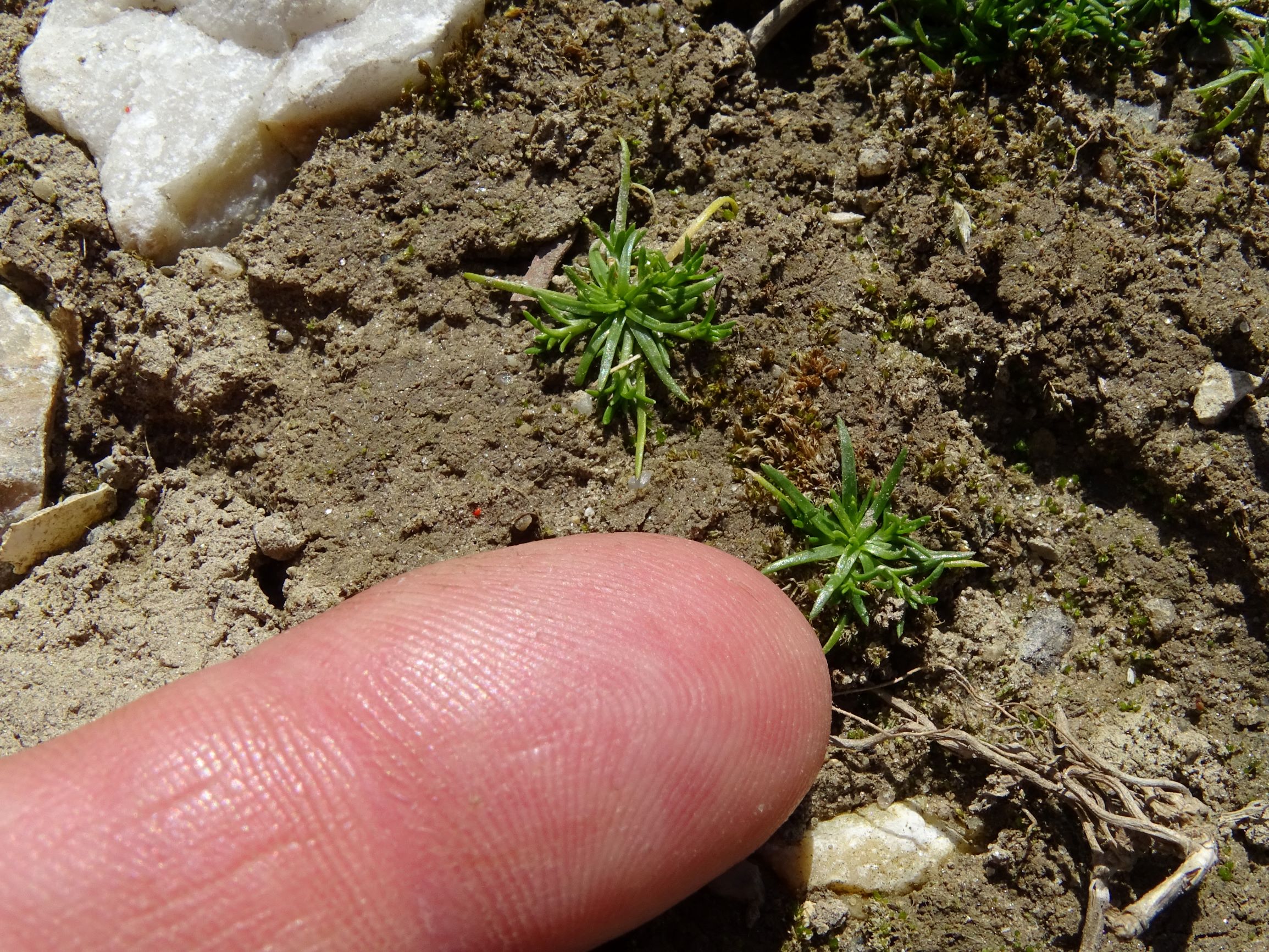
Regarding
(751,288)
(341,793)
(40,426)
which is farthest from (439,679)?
(40,426)

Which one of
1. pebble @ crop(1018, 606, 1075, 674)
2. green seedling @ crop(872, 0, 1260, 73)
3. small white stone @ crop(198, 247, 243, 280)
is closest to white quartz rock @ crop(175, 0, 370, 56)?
small white stone @ crop(198, 247, 243, 280)

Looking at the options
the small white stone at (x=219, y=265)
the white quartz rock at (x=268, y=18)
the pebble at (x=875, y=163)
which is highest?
the white quartz rock at (x=268, y=18)

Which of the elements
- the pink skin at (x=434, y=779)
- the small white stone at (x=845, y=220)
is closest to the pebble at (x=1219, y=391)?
the small white stone at (x=845, y=220)

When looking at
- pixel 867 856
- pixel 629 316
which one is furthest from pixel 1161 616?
pixel 629 316

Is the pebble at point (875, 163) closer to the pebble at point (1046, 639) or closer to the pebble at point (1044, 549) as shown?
the pebble at point (1044, 549)

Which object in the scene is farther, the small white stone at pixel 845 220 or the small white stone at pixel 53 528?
the small white stone at pixel 845 220

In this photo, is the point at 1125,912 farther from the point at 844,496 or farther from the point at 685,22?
the point at 685,22

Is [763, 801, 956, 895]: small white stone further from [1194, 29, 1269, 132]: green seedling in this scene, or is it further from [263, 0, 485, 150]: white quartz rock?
[263, 0, 485, 150]: white quartz rock
